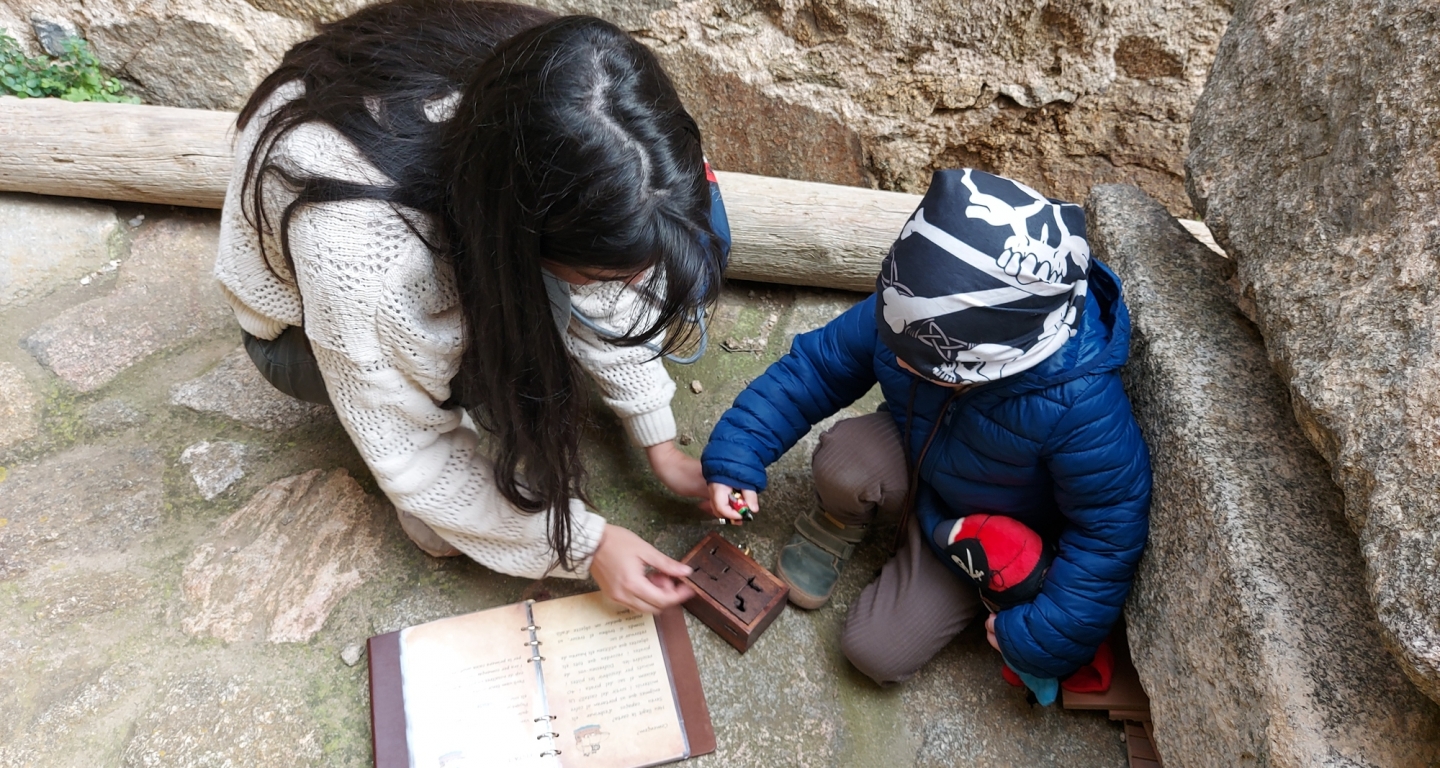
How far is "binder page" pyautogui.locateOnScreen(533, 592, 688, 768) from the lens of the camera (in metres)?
1.39

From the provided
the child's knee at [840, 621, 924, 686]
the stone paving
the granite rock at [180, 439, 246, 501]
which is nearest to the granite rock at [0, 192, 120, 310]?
the stone paving

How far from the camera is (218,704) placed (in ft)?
4.54

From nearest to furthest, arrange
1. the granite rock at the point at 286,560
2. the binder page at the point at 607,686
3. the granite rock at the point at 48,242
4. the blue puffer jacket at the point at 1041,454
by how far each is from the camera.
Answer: the blue puffer jacket at the point at 1041,454 < the binder page at the point at 607,686 < the granite rock at the point at 286,560 < the granite rock at the point at 48,242

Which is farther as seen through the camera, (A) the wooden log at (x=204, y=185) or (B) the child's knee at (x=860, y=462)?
(A) the wooden log at (x=204, y=185)

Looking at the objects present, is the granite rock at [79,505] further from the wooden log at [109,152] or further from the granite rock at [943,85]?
the granite rock at [943,85]

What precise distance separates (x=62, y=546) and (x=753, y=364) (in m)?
1.40

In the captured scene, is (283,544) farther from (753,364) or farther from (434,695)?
(753,364)

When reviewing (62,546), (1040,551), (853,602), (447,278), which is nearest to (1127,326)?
(1040,551)

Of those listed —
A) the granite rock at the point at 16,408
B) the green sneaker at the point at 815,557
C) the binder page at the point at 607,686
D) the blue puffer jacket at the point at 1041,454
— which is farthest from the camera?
the granite rock at the point at 16,408

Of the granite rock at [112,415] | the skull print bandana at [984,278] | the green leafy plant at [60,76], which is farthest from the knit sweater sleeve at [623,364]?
the green leafy plant at [60,76]

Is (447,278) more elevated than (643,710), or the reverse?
(447,278)

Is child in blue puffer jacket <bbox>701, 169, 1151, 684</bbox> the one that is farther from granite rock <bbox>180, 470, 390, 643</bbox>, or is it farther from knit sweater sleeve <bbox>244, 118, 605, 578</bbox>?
granite rock <bbox>180, 470, 390, 643</bbox>

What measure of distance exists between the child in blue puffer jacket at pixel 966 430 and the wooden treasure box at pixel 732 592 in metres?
0.08

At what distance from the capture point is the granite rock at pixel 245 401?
1.80m
